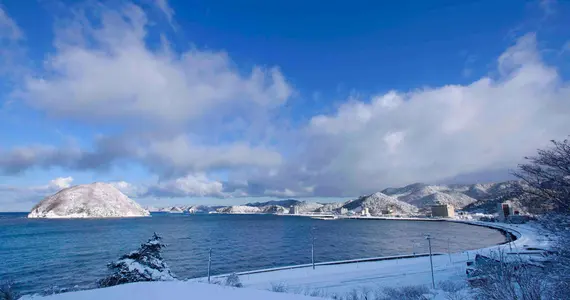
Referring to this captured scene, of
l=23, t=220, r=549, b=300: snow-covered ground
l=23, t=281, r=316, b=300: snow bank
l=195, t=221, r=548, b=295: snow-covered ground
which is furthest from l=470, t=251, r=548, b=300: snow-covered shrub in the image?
l=195, t=221, r=548, b=295: snow-covered ground

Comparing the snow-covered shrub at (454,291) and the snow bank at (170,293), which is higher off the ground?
the snow bank at (170,293)

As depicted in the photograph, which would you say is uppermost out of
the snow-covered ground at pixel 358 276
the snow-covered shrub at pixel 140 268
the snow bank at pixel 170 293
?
the snow bank at pixel 170 293

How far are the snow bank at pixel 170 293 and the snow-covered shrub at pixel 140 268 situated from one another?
34.2 feet

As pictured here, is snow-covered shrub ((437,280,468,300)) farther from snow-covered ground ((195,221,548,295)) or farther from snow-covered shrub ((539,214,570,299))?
snow-covered ground ((195,221,548,295))

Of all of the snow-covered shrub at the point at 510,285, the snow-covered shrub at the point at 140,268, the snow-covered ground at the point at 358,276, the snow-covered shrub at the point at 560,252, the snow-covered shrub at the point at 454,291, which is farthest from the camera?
the snow-covered ground at the point at 358,276

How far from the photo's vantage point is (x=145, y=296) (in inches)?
369

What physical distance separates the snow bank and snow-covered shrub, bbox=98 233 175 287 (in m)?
10.4

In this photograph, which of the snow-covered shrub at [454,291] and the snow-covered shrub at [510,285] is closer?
the snow-covered shrub at [510,285]

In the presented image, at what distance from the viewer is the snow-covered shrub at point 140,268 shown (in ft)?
63.9

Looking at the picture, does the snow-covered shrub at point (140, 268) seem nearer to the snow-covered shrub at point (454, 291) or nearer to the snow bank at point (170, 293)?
the snow bank at point (170, 293)

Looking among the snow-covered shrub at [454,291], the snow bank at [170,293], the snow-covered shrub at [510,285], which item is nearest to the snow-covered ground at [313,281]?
the snow bank at [170,293]

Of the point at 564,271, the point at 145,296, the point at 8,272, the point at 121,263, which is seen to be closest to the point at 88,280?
the point at 8,272

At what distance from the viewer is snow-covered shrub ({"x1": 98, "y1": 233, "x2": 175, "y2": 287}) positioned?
1947 cm

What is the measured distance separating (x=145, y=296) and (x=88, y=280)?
36385mm
